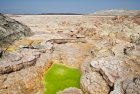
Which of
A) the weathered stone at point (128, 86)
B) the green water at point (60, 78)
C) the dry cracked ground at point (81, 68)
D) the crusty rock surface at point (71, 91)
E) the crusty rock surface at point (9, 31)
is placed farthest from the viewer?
the crusty rock surface at point (9, 31)

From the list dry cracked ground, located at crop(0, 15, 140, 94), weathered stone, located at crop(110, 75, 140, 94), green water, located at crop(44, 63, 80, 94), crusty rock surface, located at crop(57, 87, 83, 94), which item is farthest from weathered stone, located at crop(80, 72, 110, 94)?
weathered stone, located at crop(110, 75, 140, 94)

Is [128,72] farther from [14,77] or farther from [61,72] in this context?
[14,77]

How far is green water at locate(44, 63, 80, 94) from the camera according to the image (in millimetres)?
16000

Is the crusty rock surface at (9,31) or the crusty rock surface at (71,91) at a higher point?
the crusty rock surface at (9,31)

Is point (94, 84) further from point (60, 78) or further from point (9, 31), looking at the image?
point (9, 31)

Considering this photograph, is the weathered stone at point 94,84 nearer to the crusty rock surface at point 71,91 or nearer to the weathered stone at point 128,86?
the crusty rock surface at point 71,91

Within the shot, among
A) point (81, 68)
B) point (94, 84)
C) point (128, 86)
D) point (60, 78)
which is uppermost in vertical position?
point (128, 86)

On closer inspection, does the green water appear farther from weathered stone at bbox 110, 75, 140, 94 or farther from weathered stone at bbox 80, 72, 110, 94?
weathered stone at bbox 110, 75, 140, 94

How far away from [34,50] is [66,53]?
3926 millimetres

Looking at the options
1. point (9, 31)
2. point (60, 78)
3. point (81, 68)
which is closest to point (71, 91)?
point (60, 78)

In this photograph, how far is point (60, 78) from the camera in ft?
57.6

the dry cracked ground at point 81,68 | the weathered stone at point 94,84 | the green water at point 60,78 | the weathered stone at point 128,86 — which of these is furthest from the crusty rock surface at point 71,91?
the weathered stone at point 128,86

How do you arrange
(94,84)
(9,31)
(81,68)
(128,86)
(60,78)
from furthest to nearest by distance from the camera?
1. (9,31)
2. (81,68)
3. (60,78)
4. (94,84)
5. (128,86)

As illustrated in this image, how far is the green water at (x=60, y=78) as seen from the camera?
16000mm
